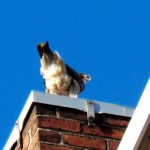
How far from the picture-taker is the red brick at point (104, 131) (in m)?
6.53

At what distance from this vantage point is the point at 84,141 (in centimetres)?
641

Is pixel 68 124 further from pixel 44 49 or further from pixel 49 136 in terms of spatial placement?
pixel 44 49

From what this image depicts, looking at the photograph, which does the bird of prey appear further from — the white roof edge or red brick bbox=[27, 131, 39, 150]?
the white roof edge

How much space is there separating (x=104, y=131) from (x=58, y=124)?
0.35 metres

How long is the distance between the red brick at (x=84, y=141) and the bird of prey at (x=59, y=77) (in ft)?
2.78

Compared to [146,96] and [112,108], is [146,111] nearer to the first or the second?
[146,96]

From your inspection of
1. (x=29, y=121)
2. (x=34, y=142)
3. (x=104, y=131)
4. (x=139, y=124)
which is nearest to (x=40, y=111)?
(x=29, y=121)

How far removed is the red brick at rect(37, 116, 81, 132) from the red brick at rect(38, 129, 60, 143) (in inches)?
2.3

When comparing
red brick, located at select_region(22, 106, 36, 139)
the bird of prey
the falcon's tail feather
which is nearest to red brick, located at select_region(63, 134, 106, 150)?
red brick, located at select_region(22, 106, 36, 139)

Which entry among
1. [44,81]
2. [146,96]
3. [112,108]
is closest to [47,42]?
[44,81]

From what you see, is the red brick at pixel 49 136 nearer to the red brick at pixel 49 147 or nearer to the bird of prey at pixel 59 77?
the red brick at pixel 49 147

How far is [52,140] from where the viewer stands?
248 inches

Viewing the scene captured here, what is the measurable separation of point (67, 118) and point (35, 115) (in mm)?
226

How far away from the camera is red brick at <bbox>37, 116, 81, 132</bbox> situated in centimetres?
642
